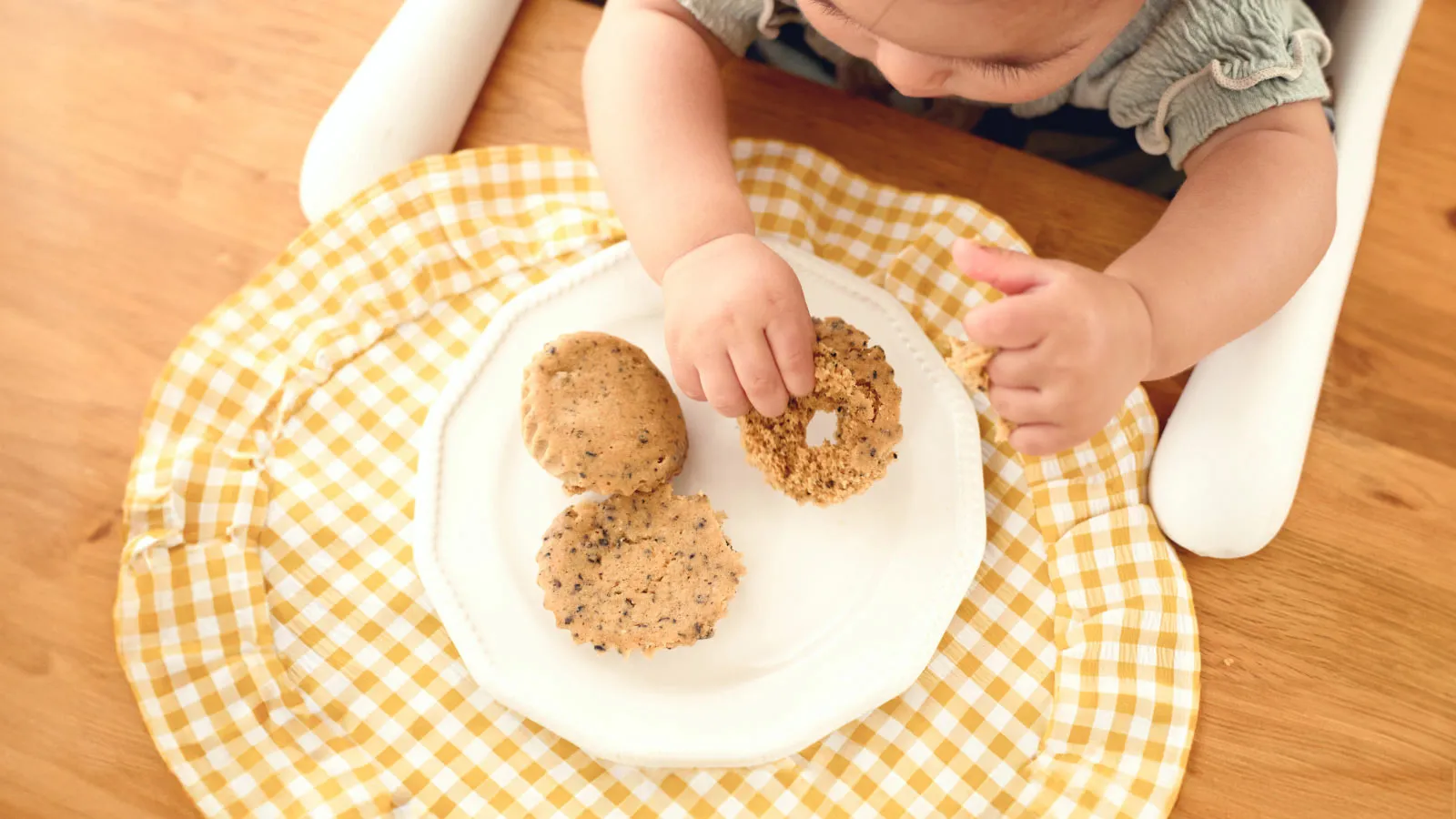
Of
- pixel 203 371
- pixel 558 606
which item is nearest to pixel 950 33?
pixel 558 606

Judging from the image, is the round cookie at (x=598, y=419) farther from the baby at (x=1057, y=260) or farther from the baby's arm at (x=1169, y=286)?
the baby's arm at (x=1169, y=286)

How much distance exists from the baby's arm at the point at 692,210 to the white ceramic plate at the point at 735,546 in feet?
0.20

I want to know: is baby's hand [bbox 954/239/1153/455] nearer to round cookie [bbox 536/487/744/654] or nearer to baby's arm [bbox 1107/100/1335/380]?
baby's arm [bbox 1107/100/1335/380]

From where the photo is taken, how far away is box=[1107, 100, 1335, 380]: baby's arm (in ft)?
1.94

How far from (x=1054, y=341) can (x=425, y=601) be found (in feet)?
1.35

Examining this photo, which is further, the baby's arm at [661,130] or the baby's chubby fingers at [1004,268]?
the baby's arm at [661,130]

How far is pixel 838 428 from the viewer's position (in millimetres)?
606

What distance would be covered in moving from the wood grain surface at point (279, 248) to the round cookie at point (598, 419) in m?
0.21

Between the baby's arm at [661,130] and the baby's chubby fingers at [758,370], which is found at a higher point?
the baby's arm at [661,130]

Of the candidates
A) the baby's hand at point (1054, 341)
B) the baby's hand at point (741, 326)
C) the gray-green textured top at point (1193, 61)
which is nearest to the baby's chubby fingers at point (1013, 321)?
the baby's hand at point (1054, 341)

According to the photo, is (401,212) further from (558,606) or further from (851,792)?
(851,792)

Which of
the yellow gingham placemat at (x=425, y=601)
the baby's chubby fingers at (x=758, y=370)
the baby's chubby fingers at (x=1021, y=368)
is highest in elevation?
the baby's chubby fingers at (x=1021, y=368)

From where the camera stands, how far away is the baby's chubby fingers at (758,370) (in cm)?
58

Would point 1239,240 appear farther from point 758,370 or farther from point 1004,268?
point 758,370
